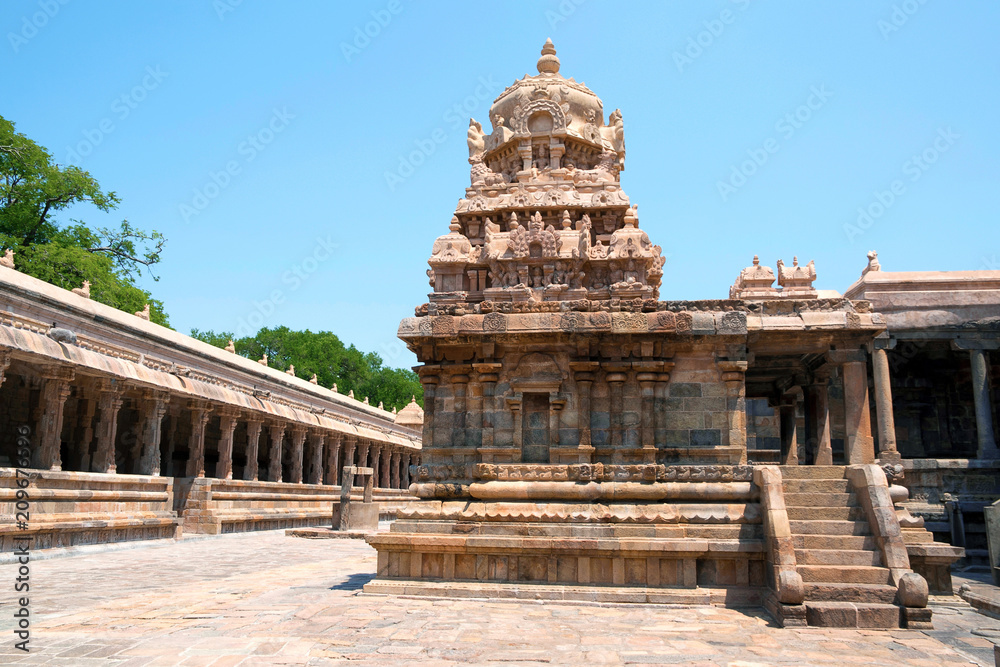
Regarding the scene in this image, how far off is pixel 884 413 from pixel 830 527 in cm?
1056

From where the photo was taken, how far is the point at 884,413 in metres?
18.3

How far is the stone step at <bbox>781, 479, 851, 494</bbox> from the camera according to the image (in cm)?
996

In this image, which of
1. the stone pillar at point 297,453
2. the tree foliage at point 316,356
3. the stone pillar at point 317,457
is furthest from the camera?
the tree foliage at point 316,356

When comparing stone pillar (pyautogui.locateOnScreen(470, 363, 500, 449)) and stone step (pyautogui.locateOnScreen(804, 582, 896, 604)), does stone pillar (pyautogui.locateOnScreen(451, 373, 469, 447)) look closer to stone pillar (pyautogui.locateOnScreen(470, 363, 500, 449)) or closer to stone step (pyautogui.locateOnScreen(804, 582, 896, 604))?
stone pillar (pyautogui.locateOnScreen(470, 363, 500, 449))

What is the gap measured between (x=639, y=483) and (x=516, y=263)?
10084 millimetres

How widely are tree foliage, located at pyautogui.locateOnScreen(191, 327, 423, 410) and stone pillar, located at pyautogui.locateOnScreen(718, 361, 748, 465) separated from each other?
55.1m

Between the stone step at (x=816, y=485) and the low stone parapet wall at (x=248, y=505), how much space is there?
9.77 metres

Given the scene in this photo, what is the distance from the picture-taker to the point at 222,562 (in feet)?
49.0

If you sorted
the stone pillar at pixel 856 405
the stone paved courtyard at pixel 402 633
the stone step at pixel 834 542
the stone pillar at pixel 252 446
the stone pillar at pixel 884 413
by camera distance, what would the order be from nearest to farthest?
1. the stone paved courtyard at pixel 402 633
2. the stone step at pixel 834 542
3. the stone pillar at pixel 856 405
4. the stone pillar at pixel 884 413
5. the stone pillar at pixel 252 446

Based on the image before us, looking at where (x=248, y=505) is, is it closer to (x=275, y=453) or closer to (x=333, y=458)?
(x=275, y=453)

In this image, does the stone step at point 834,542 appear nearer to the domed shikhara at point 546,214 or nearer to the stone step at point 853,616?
the stone step at point 853,616

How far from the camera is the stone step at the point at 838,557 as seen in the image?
28.5 ft

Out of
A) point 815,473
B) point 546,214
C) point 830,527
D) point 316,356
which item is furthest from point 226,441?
point 316,356

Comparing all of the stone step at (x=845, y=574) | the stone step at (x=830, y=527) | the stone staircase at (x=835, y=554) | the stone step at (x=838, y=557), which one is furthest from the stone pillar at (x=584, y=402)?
the stone step at (x=845, y=574)
